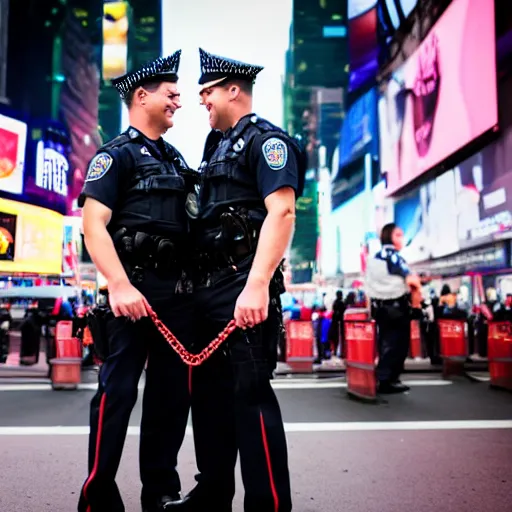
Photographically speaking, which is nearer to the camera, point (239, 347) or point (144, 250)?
point (239, 347)

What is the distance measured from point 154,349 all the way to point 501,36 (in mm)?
18863

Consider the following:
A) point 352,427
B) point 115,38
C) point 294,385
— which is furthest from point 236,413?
point 115,38

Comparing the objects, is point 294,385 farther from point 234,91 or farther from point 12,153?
point 12,153

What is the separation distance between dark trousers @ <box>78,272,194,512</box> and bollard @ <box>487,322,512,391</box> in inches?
211

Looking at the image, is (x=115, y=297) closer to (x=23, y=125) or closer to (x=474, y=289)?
(x=474, y=289)

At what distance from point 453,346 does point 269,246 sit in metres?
7.01

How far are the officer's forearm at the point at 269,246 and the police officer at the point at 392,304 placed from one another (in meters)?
4.74

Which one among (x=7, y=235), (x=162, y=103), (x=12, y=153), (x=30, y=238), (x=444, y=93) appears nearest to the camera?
(x=162, y=103)

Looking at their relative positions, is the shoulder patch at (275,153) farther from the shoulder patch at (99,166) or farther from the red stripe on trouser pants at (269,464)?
the red stripe on trouser pants at (269,464)

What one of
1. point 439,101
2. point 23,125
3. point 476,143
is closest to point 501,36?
point 476,143

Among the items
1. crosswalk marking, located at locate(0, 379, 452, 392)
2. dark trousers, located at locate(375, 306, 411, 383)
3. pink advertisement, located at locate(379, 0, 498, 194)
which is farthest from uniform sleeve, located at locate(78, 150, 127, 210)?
pink advertisement, located at locate(379, 0, 498, 194)

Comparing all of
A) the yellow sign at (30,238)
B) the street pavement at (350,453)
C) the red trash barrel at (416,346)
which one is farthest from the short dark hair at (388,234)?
the yellow sign at (30,238)

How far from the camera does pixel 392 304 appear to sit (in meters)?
7.00

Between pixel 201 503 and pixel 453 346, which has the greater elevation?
pixel 453 346
